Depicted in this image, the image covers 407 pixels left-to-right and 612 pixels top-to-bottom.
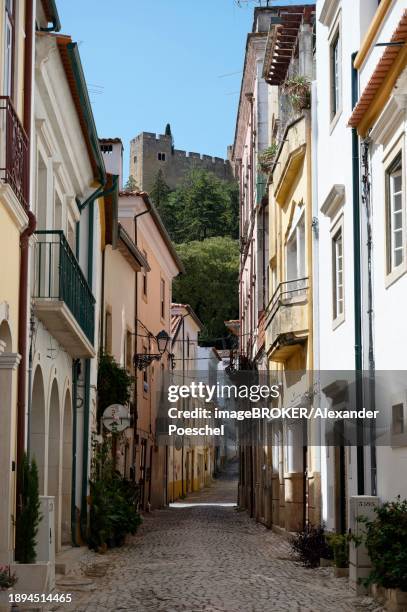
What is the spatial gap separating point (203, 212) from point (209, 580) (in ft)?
272

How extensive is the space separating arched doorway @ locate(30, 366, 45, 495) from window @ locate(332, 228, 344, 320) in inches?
187

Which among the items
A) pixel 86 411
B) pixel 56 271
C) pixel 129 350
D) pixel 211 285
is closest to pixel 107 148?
pixel 129 350

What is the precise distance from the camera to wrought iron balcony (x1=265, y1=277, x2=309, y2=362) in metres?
20.1

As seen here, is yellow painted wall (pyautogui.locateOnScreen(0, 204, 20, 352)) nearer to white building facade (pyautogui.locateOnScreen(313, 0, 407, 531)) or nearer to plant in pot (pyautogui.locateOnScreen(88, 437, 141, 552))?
white building facade (pyautogui.locateOnScreen(313, 0, 407, 531))

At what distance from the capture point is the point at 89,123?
1711cm

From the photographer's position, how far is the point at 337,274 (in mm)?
17359

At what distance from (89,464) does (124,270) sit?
383 inches

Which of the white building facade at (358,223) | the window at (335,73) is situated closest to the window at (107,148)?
the white building facade at (358,223)

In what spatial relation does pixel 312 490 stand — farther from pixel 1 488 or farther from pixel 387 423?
pixel 1 488

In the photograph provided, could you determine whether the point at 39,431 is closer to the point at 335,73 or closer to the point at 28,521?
the point at 28,521

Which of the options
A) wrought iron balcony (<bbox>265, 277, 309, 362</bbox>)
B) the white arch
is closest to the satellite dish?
wrought iron balcony (<bbox>265, 277, 309, 362</bbox>)

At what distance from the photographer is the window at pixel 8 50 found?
11383 mm

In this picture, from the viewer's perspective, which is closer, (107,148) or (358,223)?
(358,223)

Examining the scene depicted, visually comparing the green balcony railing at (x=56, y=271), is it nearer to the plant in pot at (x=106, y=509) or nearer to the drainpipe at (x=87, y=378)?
the drainpipe at (x=87, y=378)
